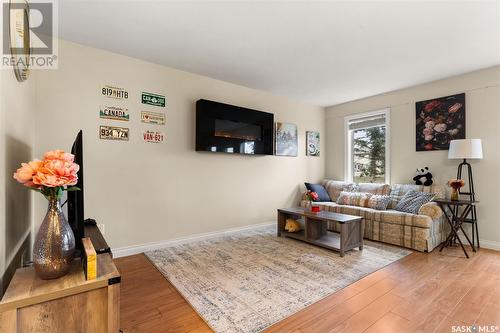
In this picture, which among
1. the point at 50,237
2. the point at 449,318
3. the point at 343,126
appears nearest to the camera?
the point at 50,237

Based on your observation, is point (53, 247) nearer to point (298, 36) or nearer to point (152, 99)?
point (152, 99)

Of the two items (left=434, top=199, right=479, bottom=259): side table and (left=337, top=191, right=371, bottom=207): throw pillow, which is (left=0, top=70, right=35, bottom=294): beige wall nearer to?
(left=337, top=191, right=371, bottom=207): throw pillow

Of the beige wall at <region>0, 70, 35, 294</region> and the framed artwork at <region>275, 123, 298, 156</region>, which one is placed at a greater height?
the framed artwork at <region>275, 123, 298, 156</region>

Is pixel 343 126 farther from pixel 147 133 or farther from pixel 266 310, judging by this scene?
pixel 266 310

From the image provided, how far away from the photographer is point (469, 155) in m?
3.09

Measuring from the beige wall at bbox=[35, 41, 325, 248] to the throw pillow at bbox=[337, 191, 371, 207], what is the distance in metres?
1.21

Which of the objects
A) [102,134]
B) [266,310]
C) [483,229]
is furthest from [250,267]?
[483,229]

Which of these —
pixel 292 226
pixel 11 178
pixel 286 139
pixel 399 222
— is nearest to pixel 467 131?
pixel 399 222

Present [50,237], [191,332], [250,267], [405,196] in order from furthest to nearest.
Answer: [405,196] < [250,267] < [191,332] < [50,237]

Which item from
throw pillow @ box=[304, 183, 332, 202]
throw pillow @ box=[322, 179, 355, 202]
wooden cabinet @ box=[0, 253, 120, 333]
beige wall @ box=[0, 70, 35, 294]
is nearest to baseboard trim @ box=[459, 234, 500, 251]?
throw pillow @ box=[322, 179, 355, 202]

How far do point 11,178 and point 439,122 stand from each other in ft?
16.3

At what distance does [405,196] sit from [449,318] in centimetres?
224

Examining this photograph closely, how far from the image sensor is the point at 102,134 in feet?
9.23

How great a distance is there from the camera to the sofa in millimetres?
3131
